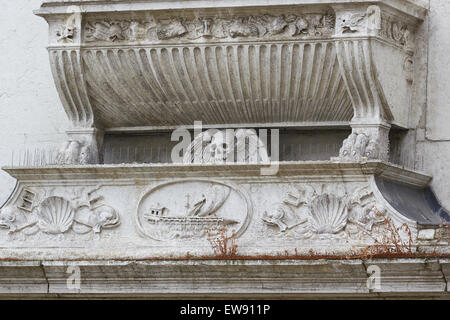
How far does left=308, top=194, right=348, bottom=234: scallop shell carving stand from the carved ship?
2.18 feet

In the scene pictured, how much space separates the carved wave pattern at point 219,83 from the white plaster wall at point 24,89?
711mm

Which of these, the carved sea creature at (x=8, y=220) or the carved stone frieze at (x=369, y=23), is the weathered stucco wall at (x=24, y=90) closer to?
the carved sea creature at (x=8, y=220)

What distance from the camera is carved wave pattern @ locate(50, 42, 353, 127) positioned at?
1558cm

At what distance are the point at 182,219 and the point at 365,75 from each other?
6.35ft

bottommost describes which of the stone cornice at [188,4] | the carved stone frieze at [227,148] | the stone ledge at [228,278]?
the stone ledge at [228,278]

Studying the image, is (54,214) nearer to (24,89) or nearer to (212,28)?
(24,89)

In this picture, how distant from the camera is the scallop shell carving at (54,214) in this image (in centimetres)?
1573

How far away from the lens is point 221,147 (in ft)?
50.9

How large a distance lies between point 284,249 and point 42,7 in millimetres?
2988

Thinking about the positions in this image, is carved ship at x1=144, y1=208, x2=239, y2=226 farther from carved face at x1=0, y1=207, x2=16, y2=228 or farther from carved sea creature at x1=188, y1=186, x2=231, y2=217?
carved face at x1=0, y1=207, x2=16, y2=228

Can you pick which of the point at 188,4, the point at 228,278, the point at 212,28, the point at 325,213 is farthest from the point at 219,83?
the point at 228,278

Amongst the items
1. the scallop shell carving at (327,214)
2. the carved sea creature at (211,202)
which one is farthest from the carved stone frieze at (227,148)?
the scallop shell carving at (327,214)

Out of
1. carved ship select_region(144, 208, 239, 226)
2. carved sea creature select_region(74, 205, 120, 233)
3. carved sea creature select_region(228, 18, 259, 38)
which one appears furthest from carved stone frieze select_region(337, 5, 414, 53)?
carved sea creature select_region(74, 205, 120, 233)
